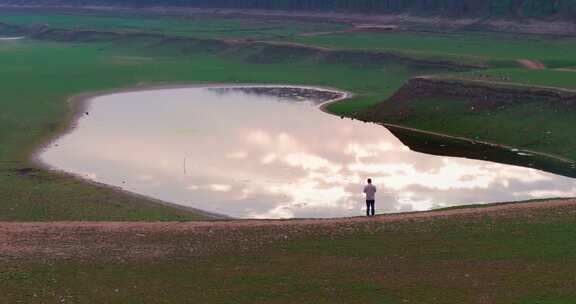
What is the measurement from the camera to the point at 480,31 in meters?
104

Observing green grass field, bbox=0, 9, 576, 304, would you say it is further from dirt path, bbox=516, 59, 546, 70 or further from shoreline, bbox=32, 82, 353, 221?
dirt path, bbox=516, 59, 546, 70

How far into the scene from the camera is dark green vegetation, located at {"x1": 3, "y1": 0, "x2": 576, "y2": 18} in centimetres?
10394

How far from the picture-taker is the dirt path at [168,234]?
2531 cm

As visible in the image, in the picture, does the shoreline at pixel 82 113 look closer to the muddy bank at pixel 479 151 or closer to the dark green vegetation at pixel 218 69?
the dark green vegetation at pixel 218 69

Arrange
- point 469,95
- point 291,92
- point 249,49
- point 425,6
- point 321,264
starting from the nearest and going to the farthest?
point 321,264
point 469,95
point 291,92
point 249,49
point 425,6

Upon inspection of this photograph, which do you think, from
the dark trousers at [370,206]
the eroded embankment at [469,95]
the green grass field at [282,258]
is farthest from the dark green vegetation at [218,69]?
the dark trousers at [370,206]

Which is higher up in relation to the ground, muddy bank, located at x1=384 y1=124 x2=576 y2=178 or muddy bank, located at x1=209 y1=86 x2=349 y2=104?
muddy bank, located at x1=209 y1=86 x2=349 y2=104

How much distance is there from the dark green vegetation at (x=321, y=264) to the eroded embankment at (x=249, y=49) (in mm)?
46764

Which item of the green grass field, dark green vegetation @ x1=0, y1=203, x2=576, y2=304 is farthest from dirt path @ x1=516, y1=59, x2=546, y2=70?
dark green vegetation @ x1=0, y1=203, x2=576, y2=304

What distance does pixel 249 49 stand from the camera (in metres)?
93.5

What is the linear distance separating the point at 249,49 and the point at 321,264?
7100cm

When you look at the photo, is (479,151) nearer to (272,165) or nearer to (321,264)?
(272,165)

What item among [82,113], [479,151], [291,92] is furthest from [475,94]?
[82,113]

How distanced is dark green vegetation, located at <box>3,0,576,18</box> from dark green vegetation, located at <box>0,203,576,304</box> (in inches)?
3146
